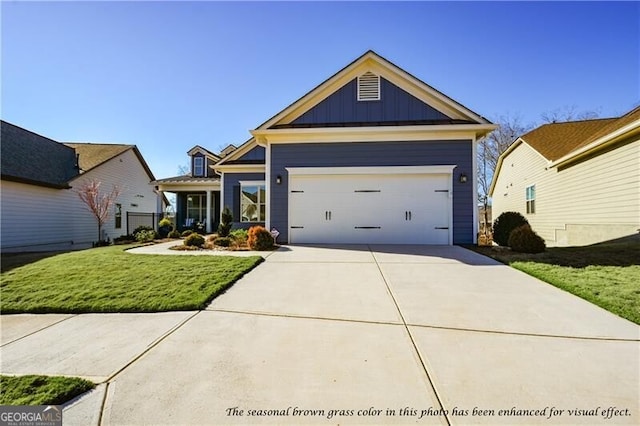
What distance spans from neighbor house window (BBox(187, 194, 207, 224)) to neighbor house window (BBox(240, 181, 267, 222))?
219 inches

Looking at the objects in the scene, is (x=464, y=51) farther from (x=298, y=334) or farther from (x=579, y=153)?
(x=298, y=334)

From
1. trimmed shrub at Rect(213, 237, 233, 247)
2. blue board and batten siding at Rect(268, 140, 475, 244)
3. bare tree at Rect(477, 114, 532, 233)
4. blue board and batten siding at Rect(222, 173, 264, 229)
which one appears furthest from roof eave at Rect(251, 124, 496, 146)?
bare tree at Rect(477, 114, 532, 233)

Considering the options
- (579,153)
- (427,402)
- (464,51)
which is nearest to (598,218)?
(579,153)

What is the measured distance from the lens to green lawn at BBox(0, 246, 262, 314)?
388 centimetres

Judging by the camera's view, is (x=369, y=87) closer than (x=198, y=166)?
Yes

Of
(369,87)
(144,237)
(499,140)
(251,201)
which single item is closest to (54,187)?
(144,237)

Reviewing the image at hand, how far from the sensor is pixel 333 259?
689cm

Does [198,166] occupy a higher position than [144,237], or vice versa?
[198,166]

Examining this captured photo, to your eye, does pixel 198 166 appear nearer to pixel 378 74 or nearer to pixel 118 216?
pixel 118 216

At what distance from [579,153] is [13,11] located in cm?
1586

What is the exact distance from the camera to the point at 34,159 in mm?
13516

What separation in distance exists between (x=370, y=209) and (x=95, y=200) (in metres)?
14.3

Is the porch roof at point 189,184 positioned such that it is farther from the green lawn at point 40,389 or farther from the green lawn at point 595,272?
the green lawn at point 40,389

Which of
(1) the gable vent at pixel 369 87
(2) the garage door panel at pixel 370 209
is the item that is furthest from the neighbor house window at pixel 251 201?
(1) the gable vent at pixel 369 87
